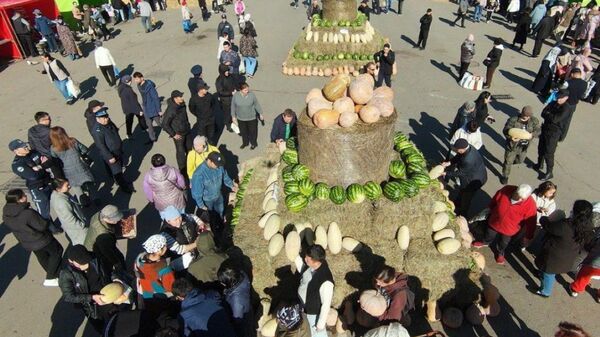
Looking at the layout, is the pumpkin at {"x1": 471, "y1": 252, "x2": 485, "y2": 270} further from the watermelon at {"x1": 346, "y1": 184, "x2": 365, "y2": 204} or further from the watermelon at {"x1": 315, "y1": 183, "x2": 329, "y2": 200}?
the watermelon at {"x1": 315, "y1": 183, "x2": 329, "y2": 200}

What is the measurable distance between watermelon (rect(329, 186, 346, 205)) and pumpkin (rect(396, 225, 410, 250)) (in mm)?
963

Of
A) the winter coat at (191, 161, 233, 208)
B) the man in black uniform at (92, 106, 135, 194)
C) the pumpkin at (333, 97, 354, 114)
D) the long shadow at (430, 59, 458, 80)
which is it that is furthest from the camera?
the long shadow at (430, 59, 458, 80)

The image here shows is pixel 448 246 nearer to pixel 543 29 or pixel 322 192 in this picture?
pixel 322 192

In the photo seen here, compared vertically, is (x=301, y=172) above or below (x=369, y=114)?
below

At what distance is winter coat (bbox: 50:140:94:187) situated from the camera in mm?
7199

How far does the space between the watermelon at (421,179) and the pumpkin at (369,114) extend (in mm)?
1253

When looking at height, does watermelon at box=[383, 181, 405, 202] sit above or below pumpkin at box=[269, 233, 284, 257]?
above

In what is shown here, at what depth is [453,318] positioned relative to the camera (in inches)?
207

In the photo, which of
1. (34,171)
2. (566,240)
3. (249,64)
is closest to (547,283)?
(566,240)

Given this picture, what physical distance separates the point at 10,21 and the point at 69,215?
52.0 feet

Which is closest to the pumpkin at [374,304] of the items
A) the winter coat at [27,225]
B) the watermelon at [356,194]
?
the watermelon at [356,194]

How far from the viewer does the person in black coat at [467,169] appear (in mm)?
6477

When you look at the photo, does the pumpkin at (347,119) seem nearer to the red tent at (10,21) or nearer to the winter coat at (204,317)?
the winter coat at (204,317)

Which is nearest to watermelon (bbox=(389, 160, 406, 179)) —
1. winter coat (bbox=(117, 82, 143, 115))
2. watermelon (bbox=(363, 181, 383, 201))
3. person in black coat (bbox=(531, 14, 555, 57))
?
watermelon (bbox=(363, 181, 383, 201))
